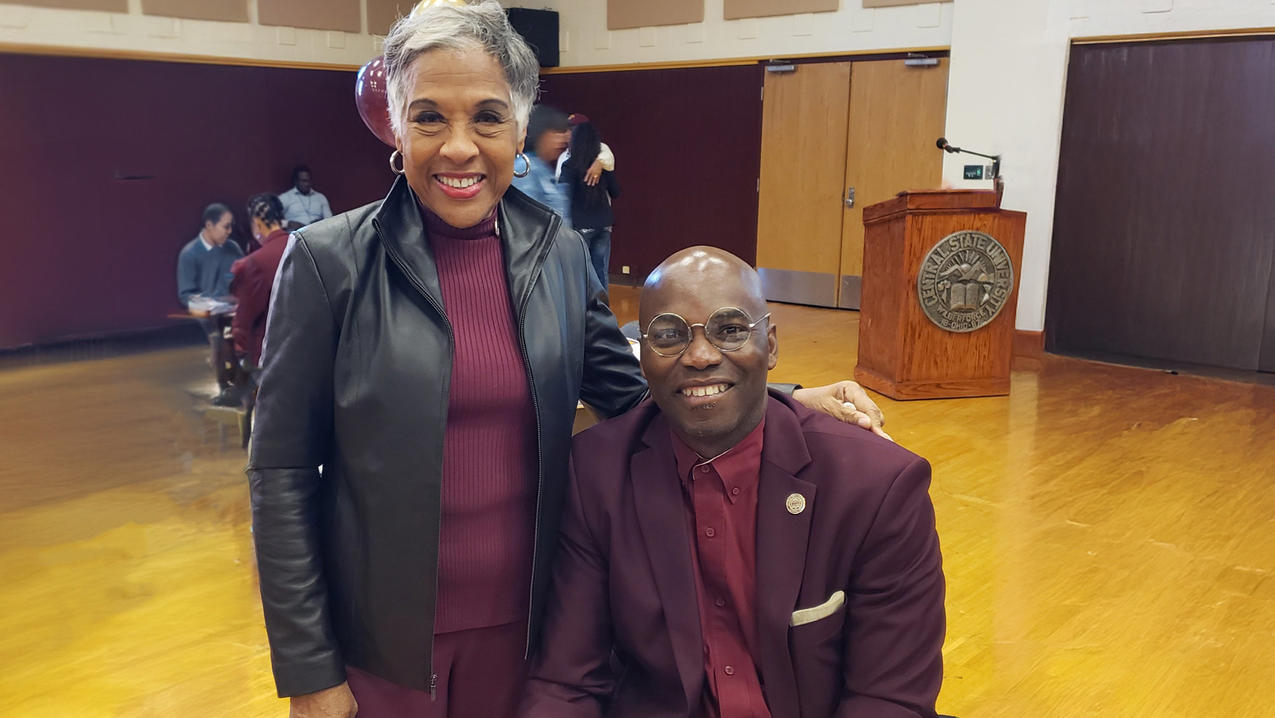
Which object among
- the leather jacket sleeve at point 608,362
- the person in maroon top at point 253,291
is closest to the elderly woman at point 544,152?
the person in maroon top at point 253,291

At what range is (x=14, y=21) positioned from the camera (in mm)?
8008

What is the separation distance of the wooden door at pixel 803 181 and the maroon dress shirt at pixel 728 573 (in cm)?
779

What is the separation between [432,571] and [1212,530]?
3531 mm

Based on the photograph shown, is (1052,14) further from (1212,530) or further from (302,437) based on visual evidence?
(302,437)

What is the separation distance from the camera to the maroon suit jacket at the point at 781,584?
1478mm

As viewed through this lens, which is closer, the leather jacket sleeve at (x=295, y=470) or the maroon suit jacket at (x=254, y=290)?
Answer: the leather jacket sleeve at (x=295, y=470)

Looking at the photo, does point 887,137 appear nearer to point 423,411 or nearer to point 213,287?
point 213,287

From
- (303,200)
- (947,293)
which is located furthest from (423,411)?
(303,200)

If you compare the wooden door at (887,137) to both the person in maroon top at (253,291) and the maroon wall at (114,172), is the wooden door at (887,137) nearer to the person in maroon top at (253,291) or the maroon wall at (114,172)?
the person in maroon top at (253,291)

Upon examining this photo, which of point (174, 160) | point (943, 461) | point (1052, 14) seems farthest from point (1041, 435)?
point (174, 160)

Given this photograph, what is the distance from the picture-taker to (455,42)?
135cm

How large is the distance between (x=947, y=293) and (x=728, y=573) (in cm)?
463

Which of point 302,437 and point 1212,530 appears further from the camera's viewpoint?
point 1212,530

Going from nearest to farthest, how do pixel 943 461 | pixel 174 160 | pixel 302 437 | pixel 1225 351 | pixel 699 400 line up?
1. pixel 302 437
2. pixel 699 400
3. pixel 943 461
4. pixel 1225 351
5. pixel 174 160
